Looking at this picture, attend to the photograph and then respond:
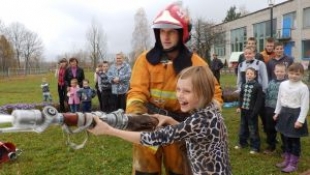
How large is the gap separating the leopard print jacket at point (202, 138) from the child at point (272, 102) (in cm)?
407

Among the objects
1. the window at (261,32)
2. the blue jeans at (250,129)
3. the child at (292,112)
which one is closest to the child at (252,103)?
the blue jeans at (250,129)

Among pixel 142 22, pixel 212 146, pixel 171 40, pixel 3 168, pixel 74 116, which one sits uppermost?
pixel 142 22

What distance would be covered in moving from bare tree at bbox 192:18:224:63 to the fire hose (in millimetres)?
38708

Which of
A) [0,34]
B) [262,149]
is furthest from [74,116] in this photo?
[0,34]

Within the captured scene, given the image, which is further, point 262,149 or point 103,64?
point 103,64

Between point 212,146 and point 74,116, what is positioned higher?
point 74,116

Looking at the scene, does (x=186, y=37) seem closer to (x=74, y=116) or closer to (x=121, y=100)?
(x=74, y=116)

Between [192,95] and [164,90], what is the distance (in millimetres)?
783

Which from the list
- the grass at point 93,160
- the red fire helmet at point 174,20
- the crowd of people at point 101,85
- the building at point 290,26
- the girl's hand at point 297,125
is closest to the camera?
the red fire helmet at point 174,20

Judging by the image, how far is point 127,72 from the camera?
34.2 feet

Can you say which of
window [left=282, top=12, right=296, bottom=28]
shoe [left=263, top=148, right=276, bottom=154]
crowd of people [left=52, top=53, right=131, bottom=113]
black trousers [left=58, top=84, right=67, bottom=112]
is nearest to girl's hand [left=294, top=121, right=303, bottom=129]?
shoe [left=263, top=148, right=276, bottom=154]

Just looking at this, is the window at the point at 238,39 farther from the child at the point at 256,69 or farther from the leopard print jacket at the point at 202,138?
the leopard print jacket at the point at 202,138

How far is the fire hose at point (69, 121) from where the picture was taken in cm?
182

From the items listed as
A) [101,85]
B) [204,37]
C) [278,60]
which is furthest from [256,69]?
[204,37]
